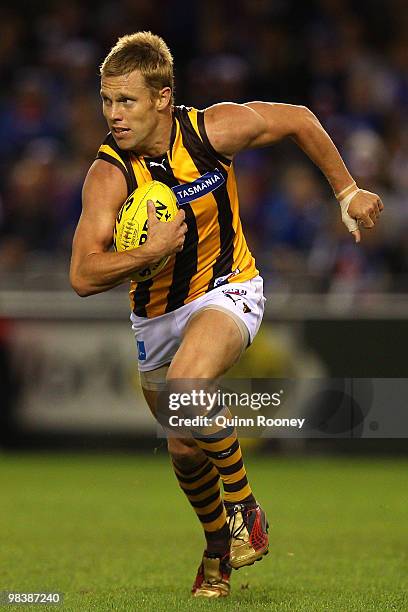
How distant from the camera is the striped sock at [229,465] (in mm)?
5574

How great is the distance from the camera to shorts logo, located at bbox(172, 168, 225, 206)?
5805mm

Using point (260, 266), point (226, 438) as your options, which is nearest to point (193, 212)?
point (226, 438)

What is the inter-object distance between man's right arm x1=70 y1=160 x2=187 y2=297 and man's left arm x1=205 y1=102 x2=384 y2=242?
584mm

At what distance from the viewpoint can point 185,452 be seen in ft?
19.3

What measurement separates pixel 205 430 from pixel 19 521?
9.63 ft

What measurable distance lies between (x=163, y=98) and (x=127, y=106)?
0.22 metres

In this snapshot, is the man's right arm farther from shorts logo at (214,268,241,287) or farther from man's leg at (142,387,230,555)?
man's leg at (142,387,230,555)

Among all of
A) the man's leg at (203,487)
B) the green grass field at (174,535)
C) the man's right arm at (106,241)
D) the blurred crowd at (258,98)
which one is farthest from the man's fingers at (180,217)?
the blurred crowd at (258,98)

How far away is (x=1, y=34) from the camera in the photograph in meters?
14.1

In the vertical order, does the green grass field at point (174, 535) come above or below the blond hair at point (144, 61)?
below

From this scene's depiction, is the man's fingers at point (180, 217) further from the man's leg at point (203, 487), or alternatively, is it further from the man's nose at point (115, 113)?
the man's leg at point (203, 487)

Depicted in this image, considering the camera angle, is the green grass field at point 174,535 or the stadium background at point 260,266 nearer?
the green grass field at point 174,535

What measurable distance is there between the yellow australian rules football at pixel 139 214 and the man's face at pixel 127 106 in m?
0.26

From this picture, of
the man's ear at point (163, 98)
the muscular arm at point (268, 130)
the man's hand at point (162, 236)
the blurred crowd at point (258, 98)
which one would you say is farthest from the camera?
the blurred crowd at point (258, 98)
